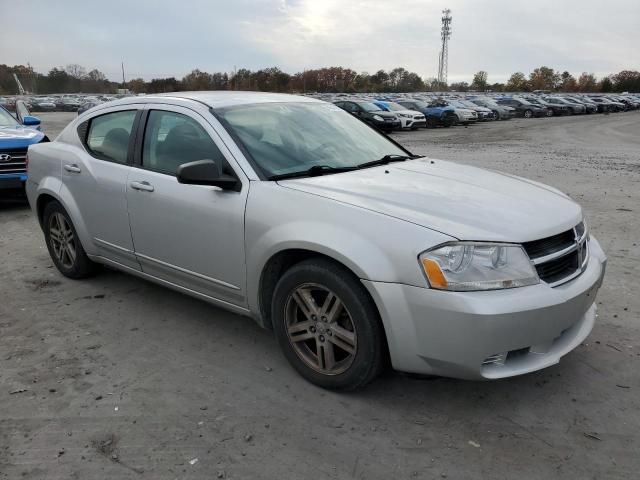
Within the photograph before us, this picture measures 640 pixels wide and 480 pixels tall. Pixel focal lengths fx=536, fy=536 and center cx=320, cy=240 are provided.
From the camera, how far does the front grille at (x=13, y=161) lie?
25.9ft

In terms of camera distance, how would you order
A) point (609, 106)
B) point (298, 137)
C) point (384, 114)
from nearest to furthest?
point (298, 137), point (384, 114), point (609, 106)

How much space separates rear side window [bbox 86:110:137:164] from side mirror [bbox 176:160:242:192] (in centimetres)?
114

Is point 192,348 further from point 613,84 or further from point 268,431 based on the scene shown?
point 613,84

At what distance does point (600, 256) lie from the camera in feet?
11.1

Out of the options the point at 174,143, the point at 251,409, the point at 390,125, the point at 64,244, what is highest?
the point at 174,143

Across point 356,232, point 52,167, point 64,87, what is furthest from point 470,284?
point 64,87

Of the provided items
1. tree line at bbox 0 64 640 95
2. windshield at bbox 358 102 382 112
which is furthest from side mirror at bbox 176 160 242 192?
tree line at bbox 0 64 640 95

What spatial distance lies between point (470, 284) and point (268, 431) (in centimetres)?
127

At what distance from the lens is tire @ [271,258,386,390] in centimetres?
280

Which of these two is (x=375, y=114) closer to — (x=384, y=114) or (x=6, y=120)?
(x=384, y=114)

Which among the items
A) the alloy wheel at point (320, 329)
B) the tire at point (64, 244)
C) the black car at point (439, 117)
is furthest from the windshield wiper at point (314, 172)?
the black car at point (439, 117)

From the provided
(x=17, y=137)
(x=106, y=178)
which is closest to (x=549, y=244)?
(x=106, y=178)

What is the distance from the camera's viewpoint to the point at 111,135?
434 cm

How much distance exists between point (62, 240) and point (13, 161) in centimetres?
394
